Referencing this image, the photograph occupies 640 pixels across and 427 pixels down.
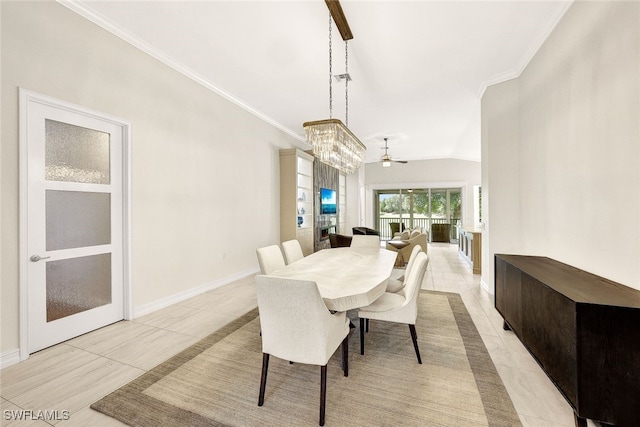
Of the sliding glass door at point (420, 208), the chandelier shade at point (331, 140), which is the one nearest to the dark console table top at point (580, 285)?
the chandelier shade at point (331, 140)

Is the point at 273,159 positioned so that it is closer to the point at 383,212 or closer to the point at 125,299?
the point at 125,299

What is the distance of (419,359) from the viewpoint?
2.14 m

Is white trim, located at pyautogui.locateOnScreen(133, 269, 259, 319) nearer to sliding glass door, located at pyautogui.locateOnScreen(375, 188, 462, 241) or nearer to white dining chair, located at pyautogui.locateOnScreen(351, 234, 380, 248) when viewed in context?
white dining chair, located at pyautogui.locateOnScreen(351, 234, 380, 248)

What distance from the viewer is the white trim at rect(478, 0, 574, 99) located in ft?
7.78

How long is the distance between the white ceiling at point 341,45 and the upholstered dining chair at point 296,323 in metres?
2.46

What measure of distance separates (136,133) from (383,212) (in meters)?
9.04

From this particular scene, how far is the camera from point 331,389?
183cm

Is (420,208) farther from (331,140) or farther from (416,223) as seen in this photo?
(331,140)

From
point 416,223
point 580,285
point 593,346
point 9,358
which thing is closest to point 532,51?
point 580,285

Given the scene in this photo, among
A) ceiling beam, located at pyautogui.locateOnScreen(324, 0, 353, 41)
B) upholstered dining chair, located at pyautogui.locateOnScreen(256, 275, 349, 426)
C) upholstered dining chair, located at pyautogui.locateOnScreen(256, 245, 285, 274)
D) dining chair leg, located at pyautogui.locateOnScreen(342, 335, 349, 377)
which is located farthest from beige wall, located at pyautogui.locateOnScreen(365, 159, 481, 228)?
upholstered dining chair, located at pyautogui.locateOnScreen(256, 275, 349, 426)

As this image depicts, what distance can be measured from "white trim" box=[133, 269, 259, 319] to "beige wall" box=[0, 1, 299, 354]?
48 millimetres

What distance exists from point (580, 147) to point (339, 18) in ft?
7.50

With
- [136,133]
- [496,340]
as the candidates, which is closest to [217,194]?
[136,133]

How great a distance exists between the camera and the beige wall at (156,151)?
6.81 ft
